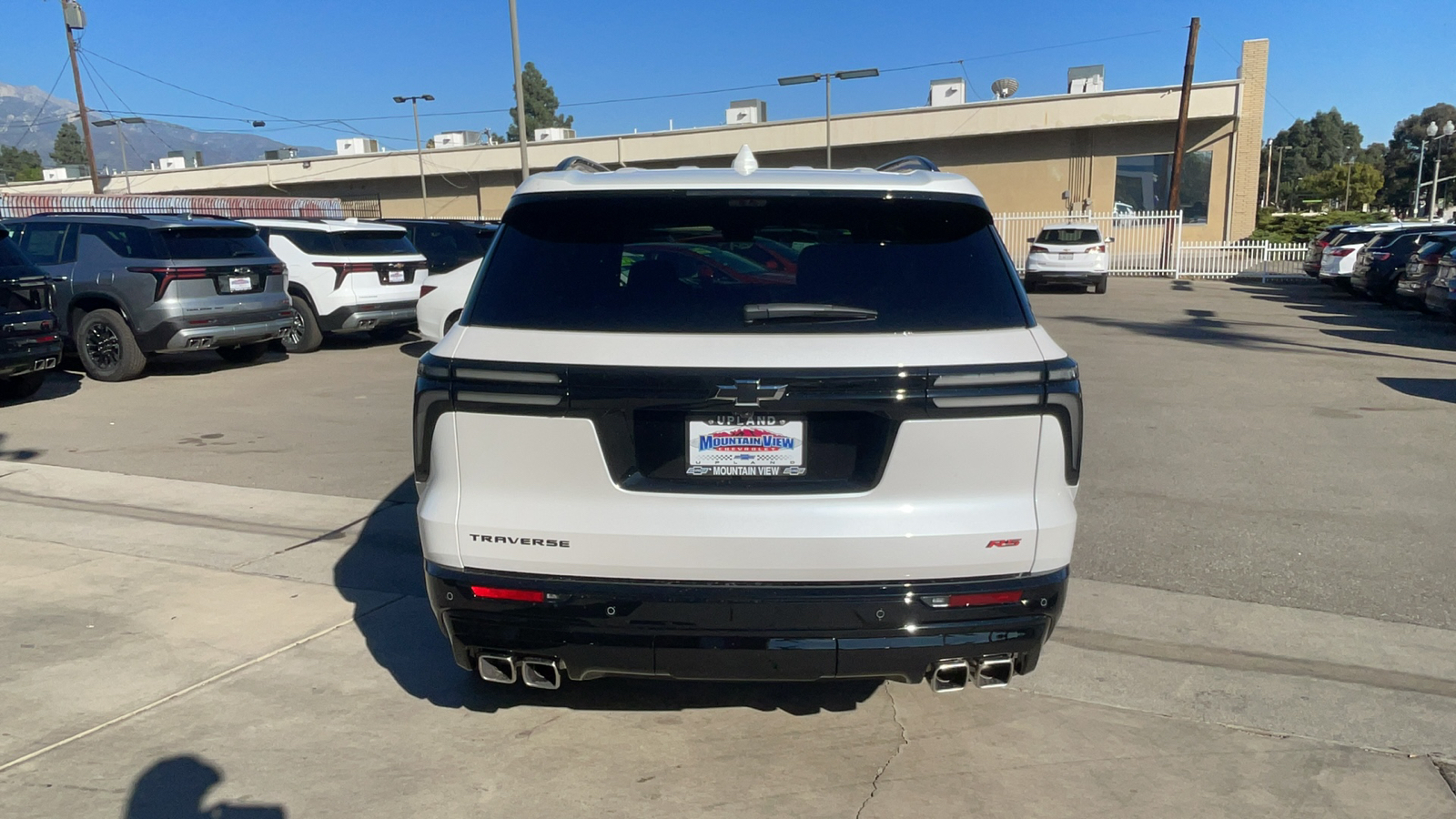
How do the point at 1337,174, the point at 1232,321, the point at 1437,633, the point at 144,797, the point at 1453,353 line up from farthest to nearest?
the point at 1337,174, the point at 1232,321, the point at 1453,353, the point at 1437,633, the point at 144,797

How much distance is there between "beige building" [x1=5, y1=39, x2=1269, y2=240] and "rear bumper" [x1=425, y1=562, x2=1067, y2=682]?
36855mm

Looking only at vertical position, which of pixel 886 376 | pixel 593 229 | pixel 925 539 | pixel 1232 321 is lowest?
pixel 1232 321

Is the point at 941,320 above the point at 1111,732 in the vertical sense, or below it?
above

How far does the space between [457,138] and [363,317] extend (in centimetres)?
3908

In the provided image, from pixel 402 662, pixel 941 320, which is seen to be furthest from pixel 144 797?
pixel 941 320

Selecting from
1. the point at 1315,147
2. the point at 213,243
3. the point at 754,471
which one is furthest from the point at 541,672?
the point at 1315,147

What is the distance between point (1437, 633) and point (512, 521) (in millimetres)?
4119

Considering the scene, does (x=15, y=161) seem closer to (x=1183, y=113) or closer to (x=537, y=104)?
(x=537, y=104)

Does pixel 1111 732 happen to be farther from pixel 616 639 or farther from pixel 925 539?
pixel 616 639

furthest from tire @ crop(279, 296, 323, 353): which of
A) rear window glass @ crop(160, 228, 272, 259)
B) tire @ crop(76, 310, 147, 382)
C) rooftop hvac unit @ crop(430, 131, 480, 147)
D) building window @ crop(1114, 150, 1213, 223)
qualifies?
rooftop hvac unit @ crop(430, 131, 480, 147)

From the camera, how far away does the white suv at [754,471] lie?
2.99 m

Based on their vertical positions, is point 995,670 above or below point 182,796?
above

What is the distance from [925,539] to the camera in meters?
3.01

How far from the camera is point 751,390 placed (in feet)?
9.61
